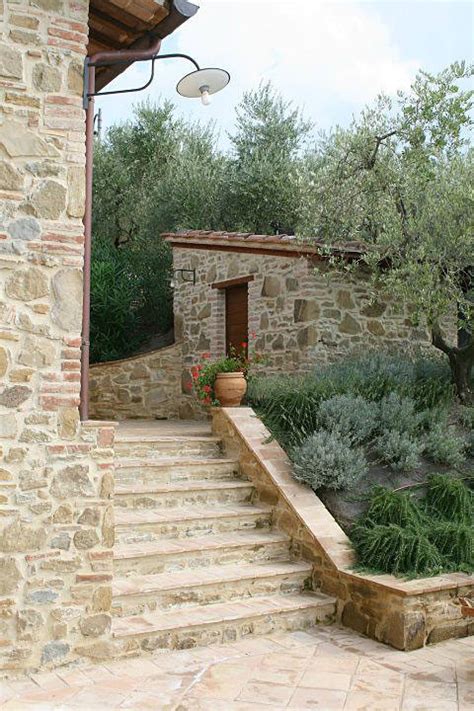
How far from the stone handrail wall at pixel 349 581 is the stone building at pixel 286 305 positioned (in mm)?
3097

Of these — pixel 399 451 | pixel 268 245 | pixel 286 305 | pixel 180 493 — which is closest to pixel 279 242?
pixel 268 245

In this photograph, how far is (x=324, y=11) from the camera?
157 ft

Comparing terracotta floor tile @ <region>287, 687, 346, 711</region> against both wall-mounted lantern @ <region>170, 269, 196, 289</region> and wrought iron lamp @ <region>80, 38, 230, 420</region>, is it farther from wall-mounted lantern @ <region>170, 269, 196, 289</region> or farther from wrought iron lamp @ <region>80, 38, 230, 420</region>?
wall-mounted lantern @ <region>170, 269, 196, 289</region>

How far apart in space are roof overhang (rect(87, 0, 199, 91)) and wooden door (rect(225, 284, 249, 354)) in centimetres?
599

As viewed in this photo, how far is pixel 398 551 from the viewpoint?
5383mm

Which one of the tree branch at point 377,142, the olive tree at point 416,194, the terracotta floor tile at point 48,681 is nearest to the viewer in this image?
the terracotta floor tile at point 48,681

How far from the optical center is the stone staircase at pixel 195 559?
4.94 metres

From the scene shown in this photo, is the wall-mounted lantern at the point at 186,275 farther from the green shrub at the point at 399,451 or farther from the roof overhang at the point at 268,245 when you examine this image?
the green shrub at the point at 399,451

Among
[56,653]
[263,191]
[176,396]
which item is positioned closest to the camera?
[56,653]

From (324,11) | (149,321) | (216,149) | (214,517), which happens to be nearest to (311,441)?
(214,517)

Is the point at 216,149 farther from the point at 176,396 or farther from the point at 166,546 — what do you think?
the point at 166,546

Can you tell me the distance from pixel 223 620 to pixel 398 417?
123 inches

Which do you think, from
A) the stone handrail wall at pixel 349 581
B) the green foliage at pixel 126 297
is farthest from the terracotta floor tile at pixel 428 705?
the green foliage at pixel 126 297

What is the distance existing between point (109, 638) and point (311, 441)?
2787 mm
